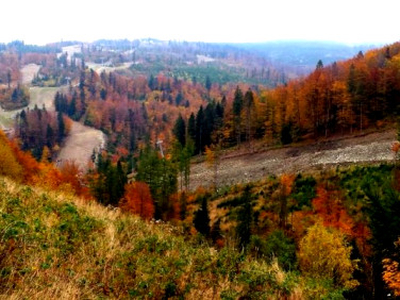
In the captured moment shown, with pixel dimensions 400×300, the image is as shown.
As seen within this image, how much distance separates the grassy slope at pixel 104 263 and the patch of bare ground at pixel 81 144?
111 meters

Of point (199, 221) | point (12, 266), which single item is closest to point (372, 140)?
point (199, 221)

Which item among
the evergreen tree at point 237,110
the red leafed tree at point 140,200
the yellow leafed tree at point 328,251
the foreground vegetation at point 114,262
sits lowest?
the red leafed tree at point 140,200

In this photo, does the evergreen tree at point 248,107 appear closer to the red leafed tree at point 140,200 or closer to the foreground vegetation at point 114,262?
the red leafed tree at point 140,200

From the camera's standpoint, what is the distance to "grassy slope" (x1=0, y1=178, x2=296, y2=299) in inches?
→ 204

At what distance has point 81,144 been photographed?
133 m

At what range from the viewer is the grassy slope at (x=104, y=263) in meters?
5.18

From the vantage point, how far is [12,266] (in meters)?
5.15

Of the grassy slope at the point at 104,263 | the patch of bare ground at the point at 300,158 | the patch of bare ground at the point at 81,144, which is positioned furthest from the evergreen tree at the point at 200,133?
the grassy slope at the point at 104,263

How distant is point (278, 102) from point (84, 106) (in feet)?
384

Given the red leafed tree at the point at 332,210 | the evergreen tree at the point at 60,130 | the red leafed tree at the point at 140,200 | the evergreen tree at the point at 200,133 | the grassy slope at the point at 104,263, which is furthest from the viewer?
the evergreen tree at the point at 60,130

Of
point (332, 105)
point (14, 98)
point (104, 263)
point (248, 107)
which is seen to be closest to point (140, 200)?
point (104, 263)

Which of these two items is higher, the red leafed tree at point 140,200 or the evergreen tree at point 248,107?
the evergreen tree at point 248,107

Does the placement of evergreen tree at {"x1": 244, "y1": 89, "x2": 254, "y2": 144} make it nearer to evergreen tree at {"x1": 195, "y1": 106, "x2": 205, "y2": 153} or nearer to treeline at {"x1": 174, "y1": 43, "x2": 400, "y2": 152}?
treeline at {"x1": 174, "y1": 43, "x2": 400, "y2": 152}

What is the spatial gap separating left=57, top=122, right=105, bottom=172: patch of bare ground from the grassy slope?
111240mm
